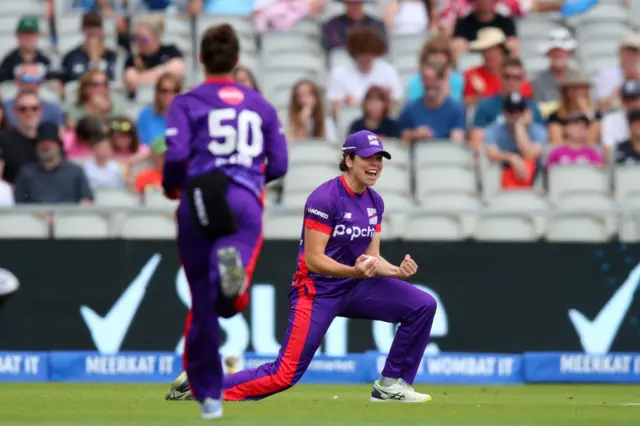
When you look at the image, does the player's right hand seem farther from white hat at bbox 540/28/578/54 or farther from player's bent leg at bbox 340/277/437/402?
white hat at bbox 540/28/578/54

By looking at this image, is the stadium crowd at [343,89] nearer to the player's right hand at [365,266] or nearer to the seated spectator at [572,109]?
the seated spectator at [572,109]

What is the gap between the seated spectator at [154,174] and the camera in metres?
14.1

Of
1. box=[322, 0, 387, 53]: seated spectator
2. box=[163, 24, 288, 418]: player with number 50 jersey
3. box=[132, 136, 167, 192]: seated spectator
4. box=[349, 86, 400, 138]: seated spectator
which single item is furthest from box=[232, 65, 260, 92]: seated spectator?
box=[163, 24, 288, 418]: player with number 50 jersey

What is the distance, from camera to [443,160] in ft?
46.6

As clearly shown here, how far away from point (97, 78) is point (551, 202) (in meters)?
4.76

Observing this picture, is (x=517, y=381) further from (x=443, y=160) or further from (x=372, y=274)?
(x=372, y=274)

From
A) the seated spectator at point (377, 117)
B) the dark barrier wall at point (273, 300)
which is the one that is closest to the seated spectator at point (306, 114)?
the seated spectator at point (377, 117)

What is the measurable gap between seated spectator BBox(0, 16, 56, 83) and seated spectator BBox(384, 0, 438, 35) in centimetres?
396

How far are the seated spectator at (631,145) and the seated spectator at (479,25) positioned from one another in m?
2.57

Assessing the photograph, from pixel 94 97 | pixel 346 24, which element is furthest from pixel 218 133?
pixel 346 24

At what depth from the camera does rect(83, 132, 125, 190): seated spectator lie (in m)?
14.1

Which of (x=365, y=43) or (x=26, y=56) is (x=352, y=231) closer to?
(x=365, y=43)

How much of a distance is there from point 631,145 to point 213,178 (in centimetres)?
822

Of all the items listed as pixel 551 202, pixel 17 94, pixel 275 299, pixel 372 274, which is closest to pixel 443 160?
pixel 551 202
